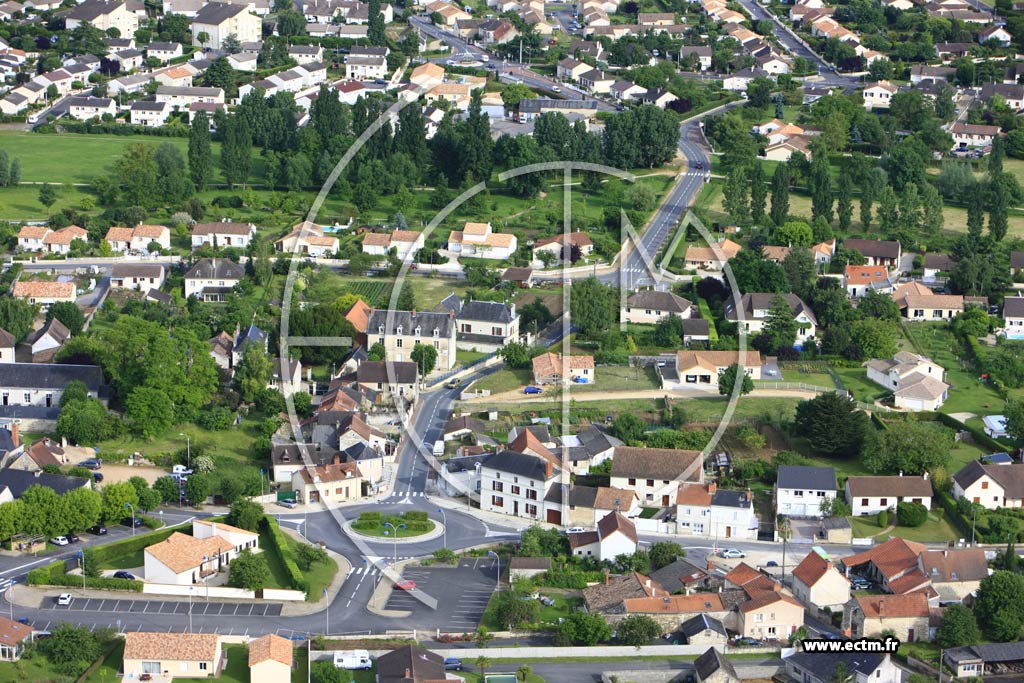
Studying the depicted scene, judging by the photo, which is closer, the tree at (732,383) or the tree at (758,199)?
the tree at (732,383)

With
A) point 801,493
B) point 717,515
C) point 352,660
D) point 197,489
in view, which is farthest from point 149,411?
point 801,493

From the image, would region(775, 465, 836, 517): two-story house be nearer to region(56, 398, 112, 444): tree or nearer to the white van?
the white van

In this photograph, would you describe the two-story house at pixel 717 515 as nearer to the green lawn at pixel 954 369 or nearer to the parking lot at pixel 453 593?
the parking lot at pixel 453 593

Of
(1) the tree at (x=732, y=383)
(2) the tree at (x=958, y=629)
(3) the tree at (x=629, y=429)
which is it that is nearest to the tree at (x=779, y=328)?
(1) the tree at (x=732, y=383)

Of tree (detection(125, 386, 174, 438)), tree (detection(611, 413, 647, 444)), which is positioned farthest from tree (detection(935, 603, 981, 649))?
tree (detection(125, 386, 174, 438))

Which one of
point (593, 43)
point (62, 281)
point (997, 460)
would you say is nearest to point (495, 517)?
point (997, 460)

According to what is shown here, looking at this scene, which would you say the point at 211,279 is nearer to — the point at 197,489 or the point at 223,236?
the point at 223,236
